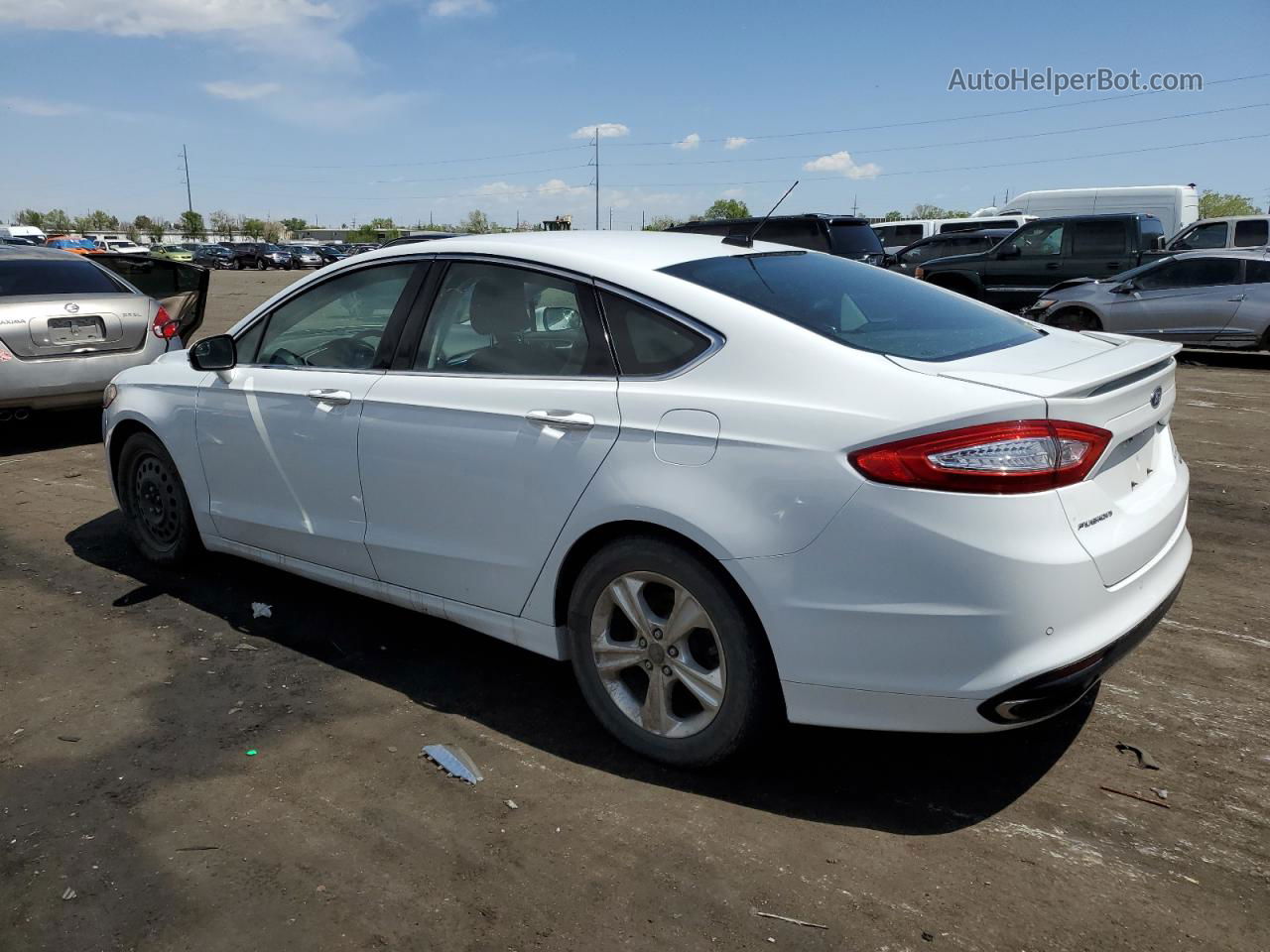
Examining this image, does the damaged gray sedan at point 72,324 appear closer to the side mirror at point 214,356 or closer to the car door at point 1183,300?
the side mirror at point 214,356

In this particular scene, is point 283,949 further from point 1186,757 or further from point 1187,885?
point 1186,757

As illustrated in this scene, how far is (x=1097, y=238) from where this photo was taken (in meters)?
16.5

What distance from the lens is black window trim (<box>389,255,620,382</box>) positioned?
3.36m

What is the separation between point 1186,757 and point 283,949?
2698 millimetres

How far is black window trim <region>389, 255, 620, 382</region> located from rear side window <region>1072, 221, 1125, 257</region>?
49.9 feet

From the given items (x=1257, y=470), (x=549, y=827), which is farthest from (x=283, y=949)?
(x=1257, y=470)

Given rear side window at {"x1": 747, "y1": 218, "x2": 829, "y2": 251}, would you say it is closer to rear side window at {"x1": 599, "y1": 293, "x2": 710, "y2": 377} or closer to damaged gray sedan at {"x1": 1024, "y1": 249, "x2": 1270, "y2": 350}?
damaged gray sedan at {"x1": 1024, "y1": 249, "x2": 1270, "y2": 350}

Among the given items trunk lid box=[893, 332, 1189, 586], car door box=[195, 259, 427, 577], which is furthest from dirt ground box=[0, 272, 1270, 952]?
trunk lid box=[893, 332, 1189, 586]

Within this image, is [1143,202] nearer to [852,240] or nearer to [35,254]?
[852,240]

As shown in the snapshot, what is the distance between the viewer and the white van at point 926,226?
27.8m

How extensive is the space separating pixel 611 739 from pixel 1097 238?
1572cm

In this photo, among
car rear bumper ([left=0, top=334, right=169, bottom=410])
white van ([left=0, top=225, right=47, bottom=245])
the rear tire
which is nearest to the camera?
car rear bumper ([left=0, top=334, right=169, bottom=410])

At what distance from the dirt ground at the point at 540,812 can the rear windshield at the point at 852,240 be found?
38.7 ft

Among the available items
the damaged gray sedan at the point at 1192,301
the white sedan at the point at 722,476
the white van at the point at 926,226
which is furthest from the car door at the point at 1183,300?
the white van at the point at 926,226
